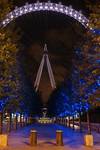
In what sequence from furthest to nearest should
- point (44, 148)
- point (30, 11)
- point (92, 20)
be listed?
point (30, 11), point (44, 148), point (92, 20)

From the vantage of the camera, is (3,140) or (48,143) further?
(48,143)

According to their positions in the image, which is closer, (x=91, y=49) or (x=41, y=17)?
(x=91, y=49)

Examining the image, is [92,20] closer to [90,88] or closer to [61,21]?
[90,88]

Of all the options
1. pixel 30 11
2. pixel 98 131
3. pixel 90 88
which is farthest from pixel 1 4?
pixel 30 11

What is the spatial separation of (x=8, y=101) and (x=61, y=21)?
7562cm

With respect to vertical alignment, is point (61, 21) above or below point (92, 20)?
above

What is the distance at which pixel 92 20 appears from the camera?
1171 inches

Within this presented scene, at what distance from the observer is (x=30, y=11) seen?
118 meters

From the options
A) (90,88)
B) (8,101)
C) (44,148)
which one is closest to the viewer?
(44,148)

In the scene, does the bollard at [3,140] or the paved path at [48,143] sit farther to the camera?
the bollard at [3,140]

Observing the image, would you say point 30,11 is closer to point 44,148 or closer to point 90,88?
point 90,88

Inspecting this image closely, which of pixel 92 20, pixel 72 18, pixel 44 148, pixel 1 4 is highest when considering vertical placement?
pixel 72 18

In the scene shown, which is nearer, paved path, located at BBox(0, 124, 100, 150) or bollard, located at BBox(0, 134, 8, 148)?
paved path, located at BBox(0, 124, 100, 150)

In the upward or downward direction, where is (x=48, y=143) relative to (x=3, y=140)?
downward
